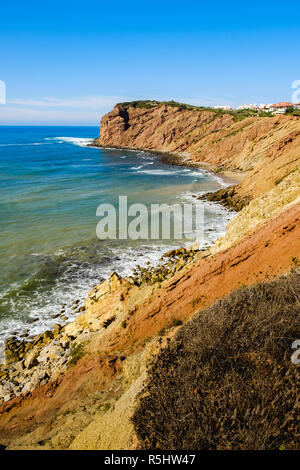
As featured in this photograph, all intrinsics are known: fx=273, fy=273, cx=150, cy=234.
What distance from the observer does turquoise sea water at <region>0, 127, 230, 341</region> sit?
1459 centimetres

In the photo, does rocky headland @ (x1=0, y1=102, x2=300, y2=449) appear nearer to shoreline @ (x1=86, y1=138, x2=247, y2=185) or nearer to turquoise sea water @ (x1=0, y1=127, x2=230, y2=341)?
turquoise sea water @ (x1=0, y1=127, x2=230, y2=341)

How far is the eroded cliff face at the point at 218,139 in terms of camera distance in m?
31.0

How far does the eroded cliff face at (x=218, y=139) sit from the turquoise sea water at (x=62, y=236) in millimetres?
6630

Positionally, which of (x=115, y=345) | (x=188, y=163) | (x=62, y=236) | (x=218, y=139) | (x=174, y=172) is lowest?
(x=115, y=345)

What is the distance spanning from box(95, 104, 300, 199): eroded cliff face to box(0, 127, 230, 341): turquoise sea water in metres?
6.63

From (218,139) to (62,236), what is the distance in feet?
172

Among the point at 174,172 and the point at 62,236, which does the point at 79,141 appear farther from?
the point at 62,236

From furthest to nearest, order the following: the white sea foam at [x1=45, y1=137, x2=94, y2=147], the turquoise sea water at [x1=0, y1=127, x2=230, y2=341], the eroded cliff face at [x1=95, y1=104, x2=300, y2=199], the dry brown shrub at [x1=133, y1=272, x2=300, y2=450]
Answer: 1. the white sea foam at [x1=45, y1=137, x2=94, y2=147]
2. the eroded cliff face at [x1=95, y1=104, x2=300, y2=199]
3. the turquoise sea water at [x1=0, y1=127, x2=230, y2=341]
4. the dry brown shrub at [x1=133, y1=272, x2=300, y2=450]

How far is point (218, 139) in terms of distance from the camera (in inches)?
2499

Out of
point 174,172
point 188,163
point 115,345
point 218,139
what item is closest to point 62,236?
point 115,345

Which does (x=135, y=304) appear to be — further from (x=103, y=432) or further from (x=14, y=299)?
(x=14, y=299)

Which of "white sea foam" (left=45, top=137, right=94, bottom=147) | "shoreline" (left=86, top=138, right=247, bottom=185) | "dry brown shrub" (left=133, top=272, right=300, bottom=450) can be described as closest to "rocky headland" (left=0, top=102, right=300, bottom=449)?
"dry brown shrub" (left=133, top=272, right=300, bottom=450)
